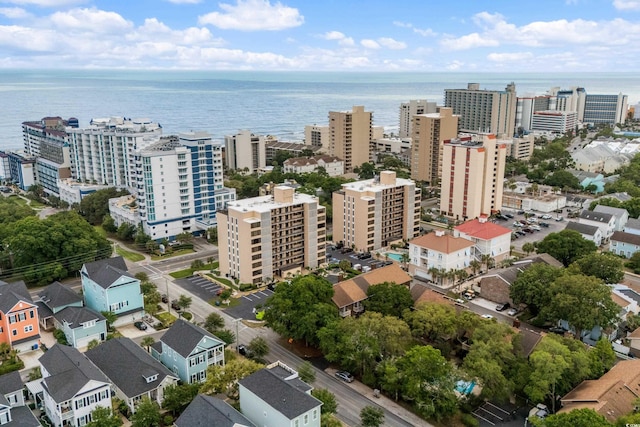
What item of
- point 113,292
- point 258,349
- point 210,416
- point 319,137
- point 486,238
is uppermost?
point 319,137

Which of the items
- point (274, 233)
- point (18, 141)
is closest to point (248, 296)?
point (274, 233)

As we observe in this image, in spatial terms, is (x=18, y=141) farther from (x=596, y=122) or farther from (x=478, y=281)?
(x=596, y=122)

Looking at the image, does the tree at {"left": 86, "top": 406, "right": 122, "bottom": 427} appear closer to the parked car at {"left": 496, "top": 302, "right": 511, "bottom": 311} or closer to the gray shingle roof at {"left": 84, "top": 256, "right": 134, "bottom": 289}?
the gray shingle roof at {"left": 84, "top": 256, "right": 134, "bottom": 289}

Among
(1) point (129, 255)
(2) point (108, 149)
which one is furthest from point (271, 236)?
(2) point (108, 149)

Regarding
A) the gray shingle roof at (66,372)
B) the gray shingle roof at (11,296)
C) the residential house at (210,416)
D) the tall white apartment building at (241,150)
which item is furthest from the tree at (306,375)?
the tall white apartment building at (241,150)

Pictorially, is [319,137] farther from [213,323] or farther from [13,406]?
[13,406]

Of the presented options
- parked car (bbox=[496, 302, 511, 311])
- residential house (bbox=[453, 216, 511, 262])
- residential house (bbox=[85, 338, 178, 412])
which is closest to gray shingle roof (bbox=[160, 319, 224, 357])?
residential house (bbox=[85, 338, 178, 412])
